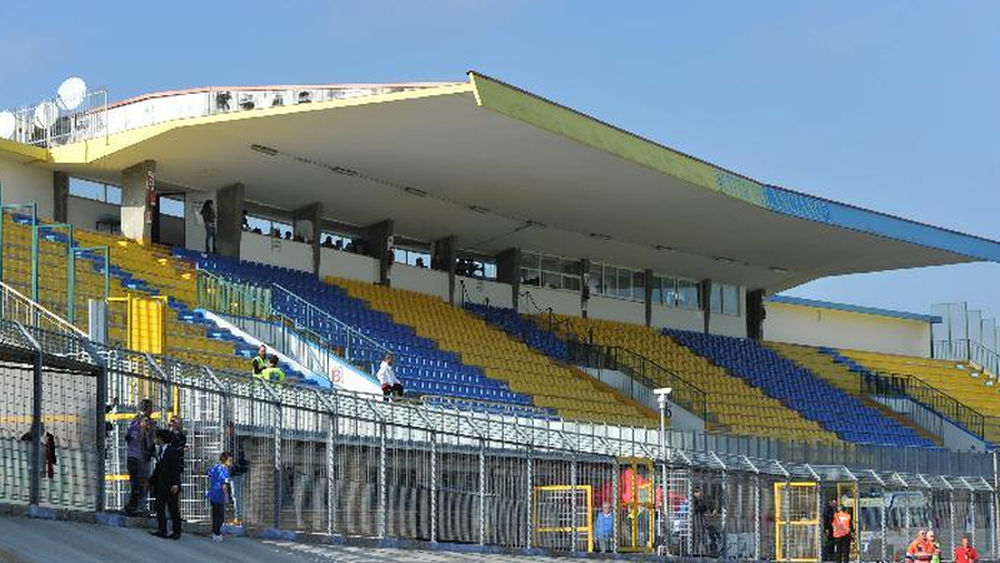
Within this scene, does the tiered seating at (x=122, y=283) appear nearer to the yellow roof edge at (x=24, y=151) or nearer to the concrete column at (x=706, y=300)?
the yellow roof edge at (x=24, y=151)

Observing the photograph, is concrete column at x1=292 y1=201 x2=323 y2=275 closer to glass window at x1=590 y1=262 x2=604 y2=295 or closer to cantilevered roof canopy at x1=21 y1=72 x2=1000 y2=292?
cantilevered roof canopy at x1=21 y1=72 x2=1000 y2=292

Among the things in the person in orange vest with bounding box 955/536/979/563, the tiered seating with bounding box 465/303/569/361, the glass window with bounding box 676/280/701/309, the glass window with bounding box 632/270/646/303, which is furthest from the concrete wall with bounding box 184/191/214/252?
the glass window with bounding box 676/280/701/309

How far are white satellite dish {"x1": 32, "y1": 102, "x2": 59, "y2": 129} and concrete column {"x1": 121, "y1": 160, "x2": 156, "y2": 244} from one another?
7.52ft

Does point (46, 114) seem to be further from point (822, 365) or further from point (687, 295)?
point (822, 365)

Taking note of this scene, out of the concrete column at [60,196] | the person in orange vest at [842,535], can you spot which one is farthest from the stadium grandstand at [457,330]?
the person in orange vest at [842,535]

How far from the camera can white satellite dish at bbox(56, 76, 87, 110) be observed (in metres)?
37.8

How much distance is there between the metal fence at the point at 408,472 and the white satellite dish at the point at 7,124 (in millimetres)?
14285

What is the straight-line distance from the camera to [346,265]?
42.1m

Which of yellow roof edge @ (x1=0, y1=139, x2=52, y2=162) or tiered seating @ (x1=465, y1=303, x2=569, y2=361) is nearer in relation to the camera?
yellow roof edge @ (x1=0, y1=139, x2=52, y2=162)

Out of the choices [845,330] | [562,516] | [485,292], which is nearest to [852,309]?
[845,330]

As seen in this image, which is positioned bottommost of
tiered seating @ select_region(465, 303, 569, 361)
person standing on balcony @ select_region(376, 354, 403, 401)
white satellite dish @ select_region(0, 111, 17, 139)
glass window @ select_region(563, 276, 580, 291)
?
person standing on balcony @ select_region(376, 354, 403, 401)

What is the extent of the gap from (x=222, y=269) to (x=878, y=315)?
33.6 metres

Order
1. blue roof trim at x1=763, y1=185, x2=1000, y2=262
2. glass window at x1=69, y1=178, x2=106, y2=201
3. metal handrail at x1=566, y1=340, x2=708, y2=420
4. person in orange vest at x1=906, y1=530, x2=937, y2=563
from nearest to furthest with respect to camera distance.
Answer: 1. person in orange vest at x1=906, y1=530, x2=937, y2=563
2. glass window at x1=69, y1=178, x2=106, y2=201
3. blue roof trim at x1=763, y1=185, x2=1000, y2=262
4. metal handrail at x1=566, y1=340, x2=708, y2=420

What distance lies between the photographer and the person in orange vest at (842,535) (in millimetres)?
28125
